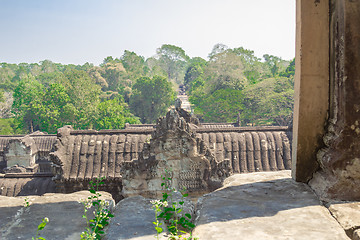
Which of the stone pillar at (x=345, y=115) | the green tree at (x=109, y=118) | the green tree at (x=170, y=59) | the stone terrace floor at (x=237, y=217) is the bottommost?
the green tree at (x=109, y=118)

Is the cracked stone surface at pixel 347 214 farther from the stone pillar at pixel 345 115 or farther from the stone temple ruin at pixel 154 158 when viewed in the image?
the stone temple ruin at pixel 154 158

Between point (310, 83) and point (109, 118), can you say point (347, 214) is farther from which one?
point (109, 118)

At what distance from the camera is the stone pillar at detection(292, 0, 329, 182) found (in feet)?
9.95

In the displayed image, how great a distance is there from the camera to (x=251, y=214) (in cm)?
240

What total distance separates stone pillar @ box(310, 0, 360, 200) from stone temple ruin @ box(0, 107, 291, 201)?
3641 mm

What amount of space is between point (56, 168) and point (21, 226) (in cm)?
608

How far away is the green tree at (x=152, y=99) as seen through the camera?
35375mm

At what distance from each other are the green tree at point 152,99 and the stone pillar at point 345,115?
32.4 m

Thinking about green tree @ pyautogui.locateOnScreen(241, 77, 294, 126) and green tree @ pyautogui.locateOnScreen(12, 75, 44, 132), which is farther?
green tree @ pyautogui.locateOnScreen(241, 77, 294, 126)

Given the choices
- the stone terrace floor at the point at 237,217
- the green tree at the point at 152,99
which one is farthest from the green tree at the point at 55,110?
the stone terrace floor at the point at 237,217

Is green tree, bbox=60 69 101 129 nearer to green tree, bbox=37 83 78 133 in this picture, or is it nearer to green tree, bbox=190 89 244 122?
green tree, bbox=37 83 78 133

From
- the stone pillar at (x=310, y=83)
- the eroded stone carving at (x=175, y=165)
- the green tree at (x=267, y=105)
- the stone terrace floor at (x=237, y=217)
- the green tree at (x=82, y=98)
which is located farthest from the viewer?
the green tree at (x=267, y=105)

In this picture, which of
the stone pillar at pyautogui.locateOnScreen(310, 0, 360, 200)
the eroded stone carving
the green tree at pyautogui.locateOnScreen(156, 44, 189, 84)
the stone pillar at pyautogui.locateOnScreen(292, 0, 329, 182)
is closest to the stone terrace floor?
the stone pillar at pyautogui.locateOnScreen(310, 0, 360, 200)

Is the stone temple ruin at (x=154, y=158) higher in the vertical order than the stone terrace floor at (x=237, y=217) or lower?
lower
